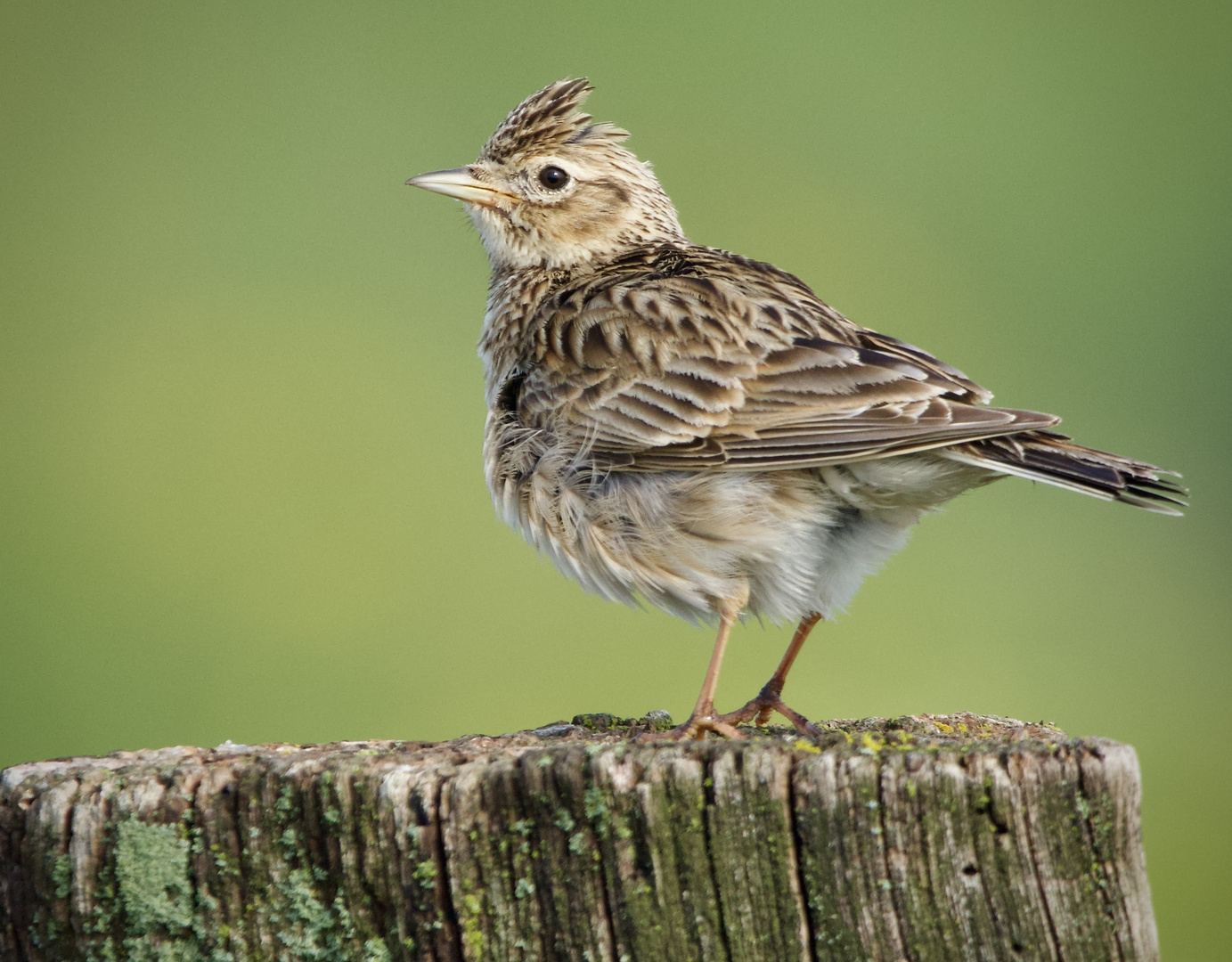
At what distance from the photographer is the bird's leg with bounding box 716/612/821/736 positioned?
17.3 feet

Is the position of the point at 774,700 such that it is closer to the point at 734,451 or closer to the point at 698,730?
the point at 698,730

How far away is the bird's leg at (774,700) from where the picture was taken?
5266 millimetres

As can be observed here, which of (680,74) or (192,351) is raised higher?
(680,74)

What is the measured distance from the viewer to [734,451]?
4.86m

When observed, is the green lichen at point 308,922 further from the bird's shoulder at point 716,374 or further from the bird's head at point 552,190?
the bird's head at point 552,190

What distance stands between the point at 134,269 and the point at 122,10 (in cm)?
287

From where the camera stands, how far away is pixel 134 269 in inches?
484

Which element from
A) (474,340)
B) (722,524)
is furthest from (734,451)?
(474,340)

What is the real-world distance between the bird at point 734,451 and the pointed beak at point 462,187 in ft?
3.01

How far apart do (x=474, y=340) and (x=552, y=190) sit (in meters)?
4.59

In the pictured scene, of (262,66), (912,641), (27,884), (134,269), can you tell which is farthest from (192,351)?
(27,884)

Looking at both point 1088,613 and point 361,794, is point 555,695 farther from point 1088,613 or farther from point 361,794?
point 361,794

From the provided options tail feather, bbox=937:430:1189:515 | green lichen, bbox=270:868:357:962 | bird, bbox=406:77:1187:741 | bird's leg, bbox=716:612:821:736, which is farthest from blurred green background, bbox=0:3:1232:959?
green lichen, bbox=270:868:357:962

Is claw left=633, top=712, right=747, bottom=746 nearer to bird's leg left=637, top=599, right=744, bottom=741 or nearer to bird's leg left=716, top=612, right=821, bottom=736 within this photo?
bird's leg left=637, top=599, right=744, bottom=741
